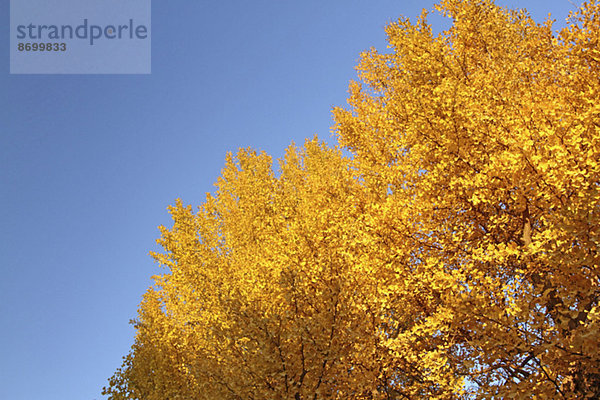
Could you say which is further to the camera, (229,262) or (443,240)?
(229,262)

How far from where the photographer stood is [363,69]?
42.2 ft

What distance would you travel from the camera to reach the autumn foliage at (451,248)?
234 inches

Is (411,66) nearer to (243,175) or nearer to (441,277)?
(441,277)

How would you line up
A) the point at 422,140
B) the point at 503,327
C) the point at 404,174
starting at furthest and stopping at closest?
the point at 404,174
the point at 422,140
the point at 503,327

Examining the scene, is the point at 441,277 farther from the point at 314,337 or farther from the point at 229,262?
the point at 229,262

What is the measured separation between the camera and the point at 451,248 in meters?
7.53

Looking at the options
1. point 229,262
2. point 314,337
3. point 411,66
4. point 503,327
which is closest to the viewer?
Answer: point 503,327

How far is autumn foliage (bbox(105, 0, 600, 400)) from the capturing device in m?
5.95

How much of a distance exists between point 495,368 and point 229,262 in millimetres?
9471

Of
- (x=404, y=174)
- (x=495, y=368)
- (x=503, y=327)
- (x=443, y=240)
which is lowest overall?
(x=495, y=368)

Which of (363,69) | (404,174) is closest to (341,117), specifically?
(363,69)

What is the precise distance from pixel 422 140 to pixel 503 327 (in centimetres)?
409

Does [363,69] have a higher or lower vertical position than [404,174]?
higher

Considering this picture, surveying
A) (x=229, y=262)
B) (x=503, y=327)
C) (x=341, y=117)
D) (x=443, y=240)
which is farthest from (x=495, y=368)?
(x=229, y=262)
